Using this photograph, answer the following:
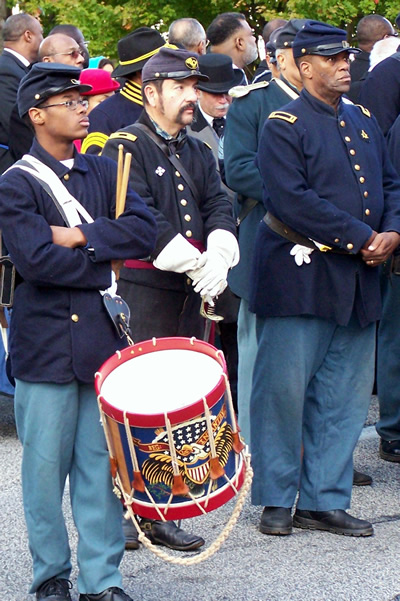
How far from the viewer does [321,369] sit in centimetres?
545

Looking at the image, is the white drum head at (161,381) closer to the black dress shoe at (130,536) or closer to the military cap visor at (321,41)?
the black dress shoe at (130,536)

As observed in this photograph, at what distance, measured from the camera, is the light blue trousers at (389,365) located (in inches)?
255

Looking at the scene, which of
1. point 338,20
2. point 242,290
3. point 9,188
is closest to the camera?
point 9,188

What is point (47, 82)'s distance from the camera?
4.23 meters

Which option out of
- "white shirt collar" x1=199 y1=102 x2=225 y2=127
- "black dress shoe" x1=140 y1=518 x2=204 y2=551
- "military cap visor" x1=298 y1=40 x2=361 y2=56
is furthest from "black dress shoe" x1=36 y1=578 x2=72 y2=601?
"white shirt collar" x1=199 y1=102 x2=225 y2=127

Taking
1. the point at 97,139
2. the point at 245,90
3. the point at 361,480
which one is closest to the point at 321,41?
the point at 245,90

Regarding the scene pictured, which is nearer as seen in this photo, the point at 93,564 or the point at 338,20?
the point at 93,564

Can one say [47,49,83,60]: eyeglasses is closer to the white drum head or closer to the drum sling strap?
the drum sling strap

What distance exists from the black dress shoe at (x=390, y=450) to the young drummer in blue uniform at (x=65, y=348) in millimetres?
2457

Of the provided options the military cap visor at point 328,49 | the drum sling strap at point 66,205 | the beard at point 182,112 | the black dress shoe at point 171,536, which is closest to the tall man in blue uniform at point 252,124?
the military cap visor at point 328,49

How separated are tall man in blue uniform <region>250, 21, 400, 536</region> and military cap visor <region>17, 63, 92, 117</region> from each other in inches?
47.9

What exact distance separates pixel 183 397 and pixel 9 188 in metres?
0.97

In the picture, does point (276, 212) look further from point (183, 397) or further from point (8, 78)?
point (8, 78)

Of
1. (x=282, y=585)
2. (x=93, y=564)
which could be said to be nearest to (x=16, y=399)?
(x=93, y=564)
